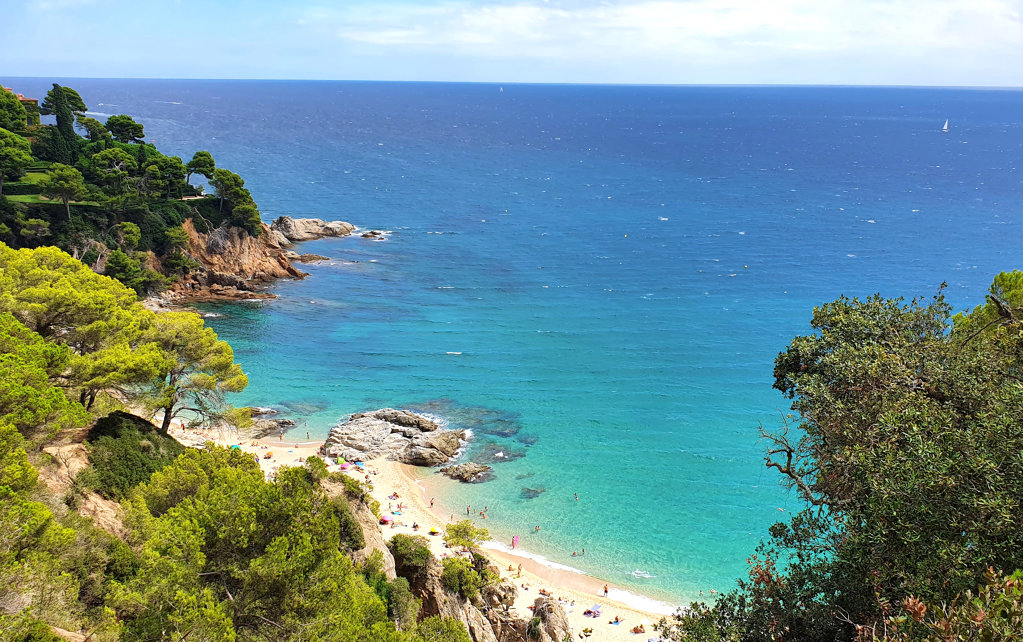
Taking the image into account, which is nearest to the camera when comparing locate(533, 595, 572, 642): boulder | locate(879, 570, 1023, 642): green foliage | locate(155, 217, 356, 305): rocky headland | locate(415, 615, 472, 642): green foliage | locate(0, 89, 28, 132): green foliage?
locate(879, 570, 1023, 642): green foliage

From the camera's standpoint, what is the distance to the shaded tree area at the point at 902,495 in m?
9.96

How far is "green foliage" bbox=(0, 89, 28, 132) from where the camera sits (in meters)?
64.9

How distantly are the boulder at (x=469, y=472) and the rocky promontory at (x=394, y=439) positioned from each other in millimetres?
1231

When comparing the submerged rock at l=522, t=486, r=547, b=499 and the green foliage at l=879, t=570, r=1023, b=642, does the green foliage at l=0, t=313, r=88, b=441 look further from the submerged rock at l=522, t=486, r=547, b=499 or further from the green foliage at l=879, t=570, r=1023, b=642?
the submerged rock at l=522, t=486, r=547, b=499

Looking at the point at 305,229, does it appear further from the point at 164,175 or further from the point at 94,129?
the point at 94,129

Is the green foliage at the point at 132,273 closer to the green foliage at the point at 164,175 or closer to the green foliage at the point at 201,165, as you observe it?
the green foliage at the point at 164,175

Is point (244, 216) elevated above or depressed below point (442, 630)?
above

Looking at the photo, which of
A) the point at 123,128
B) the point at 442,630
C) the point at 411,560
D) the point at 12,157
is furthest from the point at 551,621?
the point at 123,128

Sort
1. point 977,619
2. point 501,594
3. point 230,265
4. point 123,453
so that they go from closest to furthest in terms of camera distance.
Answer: point 977,619 < point 123,453 < point 501,594 < point 230,265

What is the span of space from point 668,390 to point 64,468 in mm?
38013

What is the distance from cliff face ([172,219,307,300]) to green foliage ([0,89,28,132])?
19.1m

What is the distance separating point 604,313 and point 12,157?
52.8m

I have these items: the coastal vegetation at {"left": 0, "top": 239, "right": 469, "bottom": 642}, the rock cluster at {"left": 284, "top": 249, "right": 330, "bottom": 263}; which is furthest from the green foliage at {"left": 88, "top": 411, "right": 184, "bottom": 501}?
the rock cluster at {"left": 284, "top": 249, "right": 330, "bottom": 263}

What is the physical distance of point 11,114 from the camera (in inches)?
2625
